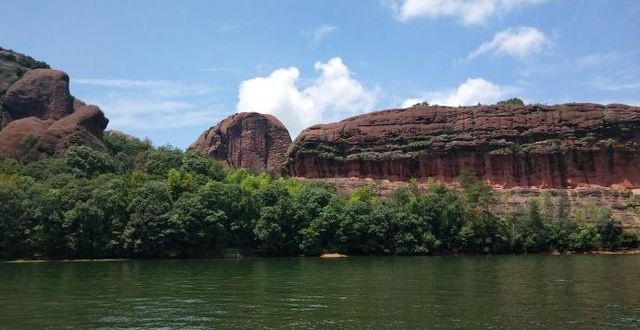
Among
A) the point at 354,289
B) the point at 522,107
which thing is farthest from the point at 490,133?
the point at 354,289

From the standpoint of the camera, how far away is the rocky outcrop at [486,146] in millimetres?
81250

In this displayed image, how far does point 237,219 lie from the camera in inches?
2328

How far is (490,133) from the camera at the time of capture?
85625 mm

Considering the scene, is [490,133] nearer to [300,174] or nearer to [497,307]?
[300,174]

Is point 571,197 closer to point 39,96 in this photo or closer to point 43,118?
point 43,118

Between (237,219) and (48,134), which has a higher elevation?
(48,134)

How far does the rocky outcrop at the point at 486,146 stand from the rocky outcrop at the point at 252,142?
21439mm

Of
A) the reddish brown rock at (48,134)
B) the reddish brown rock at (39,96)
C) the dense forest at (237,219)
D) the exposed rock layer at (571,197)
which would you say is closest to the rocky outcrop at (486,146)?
the exposed rock layer at (571,197)

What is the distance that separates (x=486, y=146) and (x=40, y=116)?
6748 centimetres

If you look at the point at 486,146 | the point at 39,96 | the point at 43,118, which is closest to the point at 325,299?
the point at 486,146

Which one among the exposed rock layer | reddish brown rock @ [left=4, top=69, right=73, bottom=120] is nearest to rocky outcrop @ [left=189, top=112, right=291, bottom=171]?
reddish brown rock @ [left=4, top=69, right=73, bottom=120]

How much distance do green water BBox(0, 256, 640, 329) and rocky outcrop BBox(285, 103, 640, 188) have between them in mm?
47998

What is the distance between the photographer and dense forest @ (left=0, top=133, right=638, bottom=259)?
178ft

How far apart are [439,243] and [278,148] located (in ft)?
191
